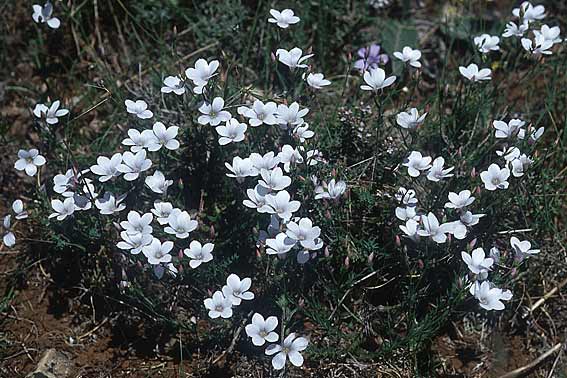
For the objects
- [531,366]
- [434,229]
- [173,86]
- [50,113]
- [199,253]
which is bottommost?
[531,366]

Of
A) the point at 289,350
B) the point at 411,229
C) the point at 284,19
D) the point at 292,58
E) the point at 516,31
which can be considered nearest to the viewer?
the point at 289,350

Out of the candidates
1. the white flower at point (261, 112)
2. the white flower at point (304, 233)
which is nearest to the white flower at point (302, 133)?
the white flower at point (261, 112)

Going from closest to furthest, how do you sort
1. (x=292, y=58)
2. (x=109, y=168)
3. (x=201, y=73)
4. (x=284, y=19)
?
(x=109, y=168) < (x=201, y=73) < (x=292, y=58) < (x=284, y=19)

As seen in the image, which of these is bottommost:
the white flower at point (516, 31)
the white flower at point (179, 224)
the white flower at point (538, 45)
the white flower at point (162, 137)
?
the white flower at point (179, 224)

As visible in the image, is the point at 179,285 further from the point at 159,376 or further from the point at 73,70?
the point at 73,70

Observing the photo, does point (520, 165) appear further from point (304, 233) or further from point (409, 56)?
point (304, 233)

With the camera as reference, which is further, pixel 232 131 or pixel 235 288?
pixel 232 131

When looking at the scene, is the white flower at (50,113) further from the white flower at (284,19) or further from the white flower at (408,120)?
the white flower at (408,120)

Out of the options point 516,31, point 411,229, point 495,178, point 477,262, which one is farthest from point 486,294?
point 516,31

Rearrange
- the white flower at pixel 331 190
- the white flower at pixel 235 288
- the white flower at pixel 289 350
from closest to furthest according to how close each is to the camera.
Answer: the white flower at pixel 289 350, the white flower at pixel 235 288, the white flower at pixel 331 190
